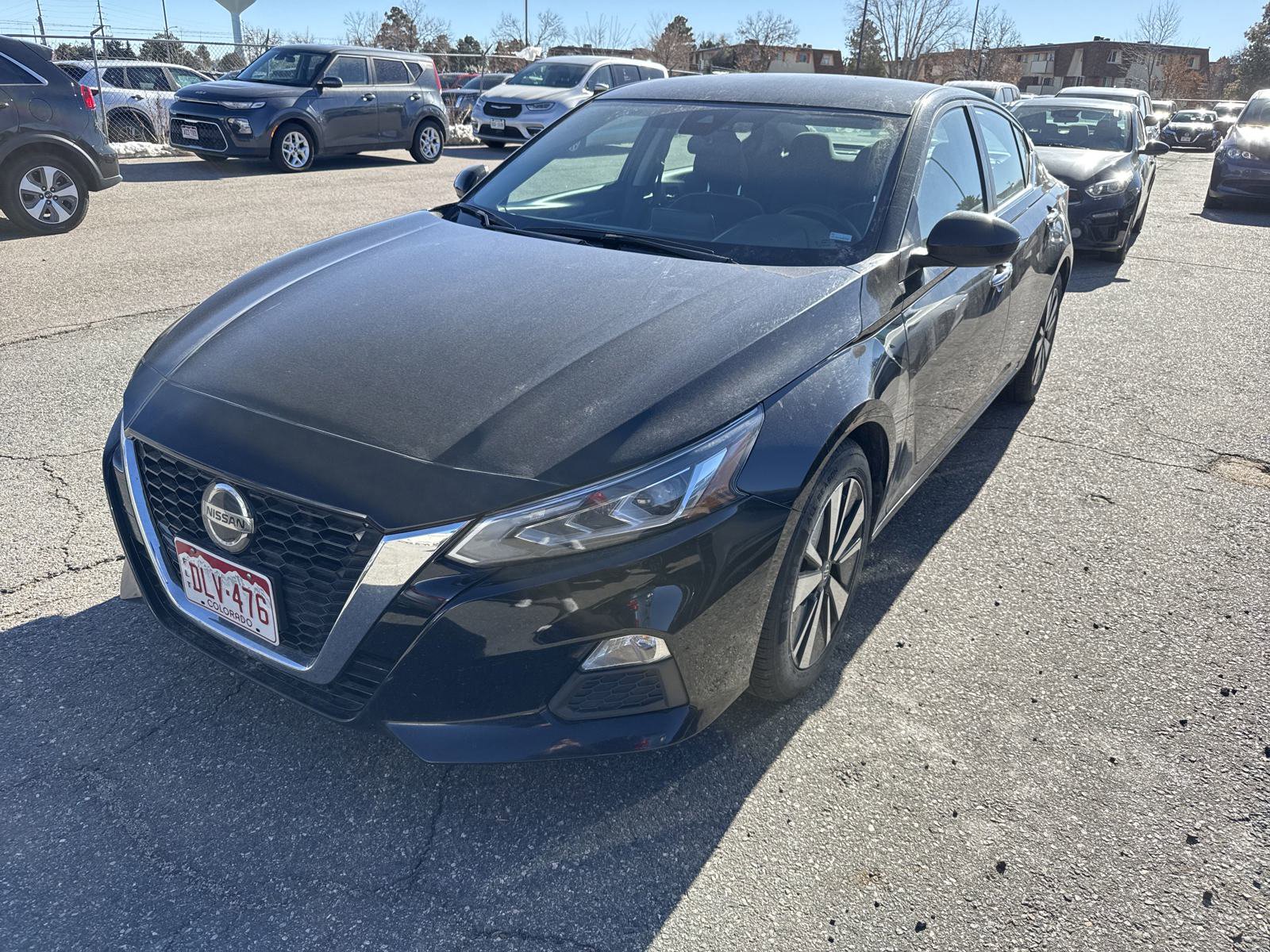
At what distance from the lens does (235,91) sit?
12.6 meters

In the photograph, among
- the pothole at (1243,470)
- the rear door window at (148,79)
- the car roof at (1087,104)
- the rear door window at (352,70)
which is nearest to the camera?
the pothole at (1243,470)

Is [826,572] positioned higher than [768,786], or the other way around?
[826,572]

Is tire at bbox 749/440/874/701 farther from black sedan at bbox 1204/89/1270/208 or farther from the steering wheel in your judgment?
black sedan at bbox 1204/89/1270/208

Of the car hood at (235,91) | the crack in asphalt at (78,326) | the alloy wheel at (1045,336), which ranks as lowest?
the crack in asphalt at (78,326)

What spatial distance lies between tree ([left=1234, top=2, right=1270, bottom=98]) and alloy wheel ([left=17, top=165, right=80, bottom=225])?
79.0 metres

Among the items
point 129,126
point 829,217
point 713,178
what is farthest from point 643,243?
point 129,126

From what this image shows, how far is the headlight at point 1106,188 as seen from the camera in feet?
30.2

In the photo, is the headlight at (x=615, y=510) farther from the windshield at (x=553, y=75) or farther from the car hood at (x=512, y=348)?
the windshield at (x=553, y=75)

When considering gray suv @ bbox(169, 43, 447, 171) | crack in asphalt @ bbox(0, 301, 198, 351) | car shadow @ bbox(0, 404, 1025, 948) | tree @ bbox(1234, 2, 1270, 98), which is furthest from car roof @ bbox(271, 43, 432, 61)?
tree @ bbox(1234, 2, 1270, 98)

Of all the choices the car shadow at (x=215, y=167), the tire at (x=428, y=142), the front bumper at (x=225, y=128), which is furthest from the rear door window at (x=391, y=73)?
the front bumper at (x=225, y=128)

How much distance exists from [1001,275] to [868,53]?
6784 centimetres

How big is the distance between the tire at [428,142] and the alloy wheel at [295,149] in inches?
85.6

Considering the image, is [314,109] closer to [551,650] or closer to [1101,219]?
[1101,219]

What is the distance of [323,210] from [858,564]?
8.89 meters
